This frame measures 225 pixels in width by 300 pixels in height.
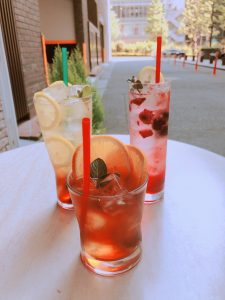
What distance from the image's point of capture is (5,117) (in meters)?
2.46

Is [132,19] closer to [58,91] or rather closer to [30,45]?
[30,45]

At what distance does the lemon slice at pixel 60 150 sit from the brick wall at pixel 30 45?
3.00 metres

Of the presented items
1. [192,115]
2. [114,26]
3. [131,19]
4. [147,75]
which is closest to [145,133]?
[147,75]

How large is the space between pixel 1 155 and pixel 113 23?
31887 millimetres

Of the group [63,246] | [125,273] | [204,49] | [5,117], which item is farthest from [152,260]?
[204,49]

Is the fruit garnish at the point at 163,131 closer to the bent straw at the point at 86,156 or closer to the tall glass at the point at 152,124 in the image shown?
the tall glass at the point at 152,124

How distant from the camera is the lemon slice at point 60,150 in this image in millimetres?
670

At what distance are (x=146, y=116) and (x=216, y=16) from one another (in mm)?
18168

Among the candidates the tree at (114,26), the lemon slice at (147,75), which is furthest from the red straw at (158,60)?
the tree at (114,26)

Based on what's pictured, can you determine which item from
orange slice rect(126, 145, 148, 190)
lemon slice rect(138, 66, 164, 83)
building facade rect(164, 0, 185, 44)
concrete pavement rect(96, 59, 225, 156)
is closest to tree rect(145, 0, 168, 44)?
building facade rect(164, 0, 185, 44)

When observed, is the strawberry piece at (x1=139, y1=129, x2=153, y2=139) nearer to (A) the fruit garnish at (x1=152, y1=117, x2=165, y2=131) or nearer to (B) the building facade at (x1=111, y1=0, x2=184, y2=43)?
(A) the fruit garnish at (x1=152, y1=117, x2=165, y2=131)

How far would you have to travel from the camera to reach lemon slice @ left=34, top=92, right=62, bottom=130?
634mm

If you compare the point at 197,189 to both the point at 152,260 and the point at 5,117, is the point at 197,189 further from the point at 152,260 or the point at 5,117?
the point at 5,117

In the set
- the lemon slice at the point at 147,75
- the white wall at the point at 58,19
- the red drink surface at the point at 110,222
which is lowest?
the red drink surface at the point at 110,222
